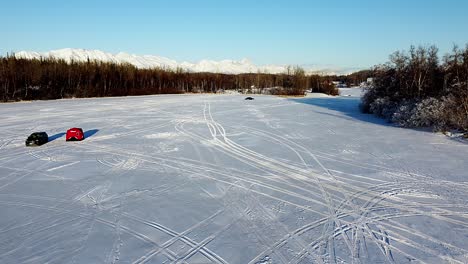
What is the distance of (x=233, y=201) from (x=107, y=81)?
144ft

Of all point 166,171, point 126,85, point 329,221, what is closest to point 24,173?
point 166,171

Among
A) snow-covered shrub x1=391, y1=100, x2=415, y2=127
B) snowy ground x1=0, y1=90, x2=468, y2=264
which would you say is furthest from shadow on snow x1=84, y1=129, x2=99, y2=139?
snow-covered shrub x1=391, y1=100, x2=415, y2=127

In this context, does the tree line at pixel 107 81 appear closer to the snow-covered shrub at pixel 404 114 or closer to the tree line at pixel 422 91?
the tree line at pixel 422 91

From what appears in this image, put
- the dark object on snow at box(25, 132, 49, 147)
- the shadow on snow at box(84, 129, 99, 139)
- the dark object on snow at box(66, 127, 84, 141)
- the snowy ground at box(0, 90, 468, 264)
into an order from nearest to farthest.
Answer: the snowy ground at box(0, 90, 468, 264) < the dark object on snow at box(25, 132, 49, 147) < the dark object on snow at box(66, 127, 84, 141) < the shadow on snow at box(84, 129, 99, 139)

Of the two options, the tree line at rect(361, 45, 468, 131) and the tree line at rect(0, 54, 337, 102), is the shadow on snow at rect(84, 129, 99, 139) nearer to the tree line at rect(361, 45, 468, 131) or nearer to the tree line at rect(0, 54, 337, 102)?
the tree line at rect(361, 45, 468, 131)

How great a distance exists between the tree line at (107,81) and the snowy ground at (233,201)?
25.3 metres

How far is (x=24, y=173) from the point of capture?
29.9ft

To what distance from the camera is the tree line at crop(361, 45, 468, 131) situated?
16.0 metres

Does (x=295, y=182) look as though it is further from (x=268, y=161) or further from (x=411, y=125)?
(x=411, y=125)

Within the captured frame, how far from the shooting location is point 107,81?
46.7 meters

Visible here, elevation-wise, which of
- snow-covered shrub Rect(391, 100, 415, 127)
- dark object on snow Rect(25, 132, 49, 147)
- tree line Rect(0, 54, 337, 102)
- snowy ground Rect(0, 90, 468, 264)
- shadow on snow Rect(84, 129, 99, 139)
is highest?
tree line Rect(0, 54, 337, 102)

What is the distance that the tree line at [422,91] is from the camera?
1605 cm

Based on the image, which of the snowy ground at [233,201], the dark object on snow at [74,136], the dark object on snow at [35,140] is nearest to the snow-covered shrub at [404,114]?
the snowy ground at [233,201]

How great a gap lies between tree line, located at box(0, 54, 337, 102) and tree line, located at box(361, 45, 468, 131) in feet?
92.0
